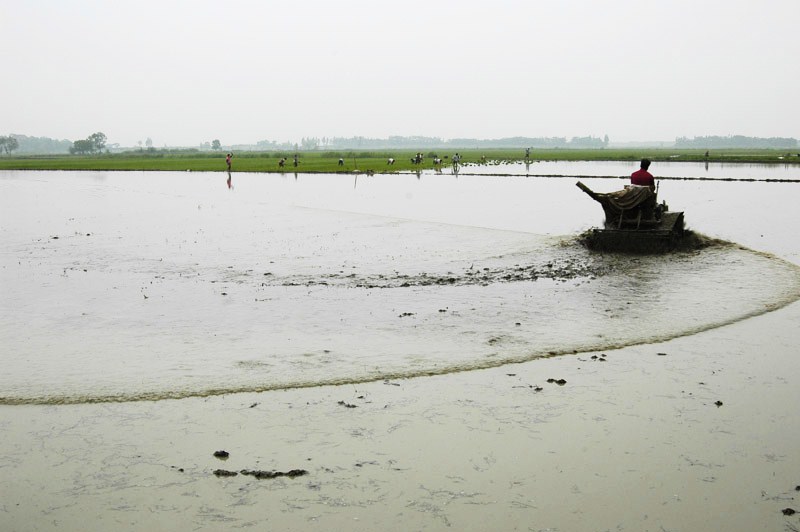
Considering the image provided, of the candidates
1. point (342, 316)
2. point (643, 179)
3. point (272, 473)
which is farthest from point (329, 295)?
point (643, 179)

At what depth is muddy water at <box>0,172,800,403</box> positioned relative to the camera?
1018 cm

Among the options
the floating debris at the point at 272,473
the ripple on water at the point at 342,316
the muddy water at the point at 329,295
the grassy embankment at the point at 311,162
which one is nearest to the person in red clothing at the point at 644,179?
the ripple on water at the point at 342,316

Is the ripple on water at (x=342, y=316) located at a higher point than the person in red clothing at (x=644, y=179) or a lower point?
lower

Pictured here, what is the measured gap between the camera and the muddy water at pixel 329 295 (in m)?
10.2

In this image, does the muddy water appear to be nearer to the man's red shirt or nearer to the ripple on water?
the ripple on water

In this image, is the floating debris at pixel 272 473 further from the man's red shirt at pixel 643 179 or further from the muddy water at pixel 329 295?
the man's red shirt at pixel 643 179

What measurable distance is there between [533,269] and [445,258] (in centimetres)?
287

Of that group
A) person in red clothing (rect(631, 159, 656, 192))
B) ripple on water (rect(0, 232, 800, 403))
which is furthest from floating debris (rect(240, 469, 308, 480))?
person in red clothing (rect(631, 159, 656, 192))

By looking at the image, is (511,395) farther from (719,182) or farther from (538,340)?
(719,182)

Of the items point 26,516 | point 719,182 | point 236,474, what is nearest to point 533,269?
point 236,474

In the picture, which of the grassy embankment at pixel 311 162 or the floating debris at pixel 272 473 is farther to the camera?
the grassy embankment at pixel 311 162

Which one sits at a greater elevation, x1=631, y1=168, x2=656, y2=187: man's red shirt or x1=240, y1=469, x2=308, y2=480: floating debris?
x1=631, y1=168, x2=656, y2=187: man's red shirt

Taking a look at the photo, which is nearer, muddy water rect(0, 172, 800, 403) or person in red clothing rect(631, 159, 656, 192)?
muddy water rect(0, 172, 800, 403)

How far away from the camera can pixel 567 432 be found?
775cm
